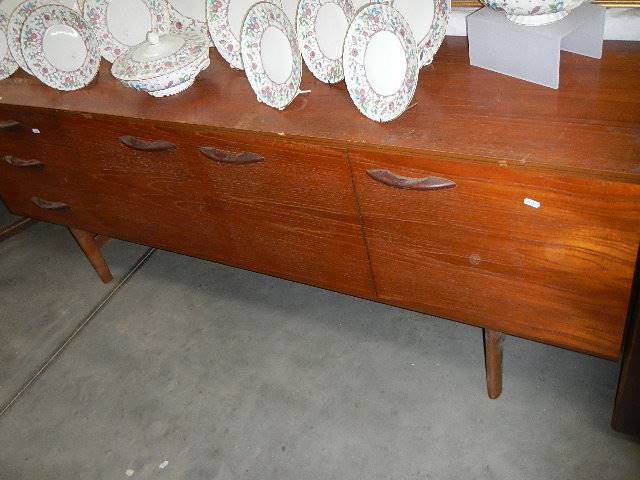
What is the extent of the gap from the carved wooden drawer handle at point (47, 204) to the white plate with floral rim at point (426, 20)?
1192mm

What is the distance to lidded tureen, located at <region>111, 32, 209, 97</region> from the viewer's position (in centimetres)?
136

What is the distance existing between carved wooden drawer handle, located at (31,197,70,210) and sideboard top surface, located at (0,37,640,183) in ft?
1.58

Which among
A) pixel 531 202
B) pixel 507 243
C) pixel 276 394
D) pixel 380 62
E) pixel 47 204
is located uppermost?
pixel 380 62

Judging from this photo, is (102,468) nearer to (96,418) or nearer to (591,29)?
(96,418)

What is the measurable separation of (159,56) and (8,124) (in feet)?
1.83

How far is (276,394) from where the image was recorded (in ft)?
5.38

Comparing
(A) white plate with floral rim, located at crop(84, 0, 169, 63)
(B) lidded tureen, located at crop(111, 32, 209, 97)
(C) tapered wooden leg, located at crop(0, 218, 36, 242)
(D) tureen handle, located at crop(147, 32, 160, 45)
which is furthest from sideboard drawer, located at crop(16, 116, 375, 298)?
(C) tapered wooden leg, located at crop(0, 218, 36, 242)

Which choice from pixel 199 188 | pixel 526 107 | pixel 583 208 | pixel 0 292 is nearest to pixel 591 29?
pixel 526 107

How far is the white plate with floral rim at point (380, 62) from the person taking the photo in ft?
3.60

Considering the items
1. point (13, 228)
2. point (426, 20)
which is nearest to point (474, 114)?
point (426, 20)

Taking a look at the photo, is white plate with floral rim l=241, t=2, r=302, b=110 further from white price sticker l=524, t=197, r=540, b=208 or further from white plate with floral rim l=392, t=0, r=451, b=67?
white price sticker l=524, t=197, r=540, b=208

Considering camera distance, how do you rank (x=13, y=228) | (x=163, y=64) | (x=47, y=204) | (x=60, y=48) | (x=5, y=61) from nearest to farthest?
(x=163, y=64)
(x=60, y=48)
(x=5, y=61)
(x=47, y=204)
(x=13, y=228)

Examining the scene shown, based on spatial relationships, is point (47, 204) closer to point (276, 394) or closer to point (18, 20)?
point (18, 20)

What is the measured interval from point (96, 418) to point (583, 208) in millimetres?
1426
